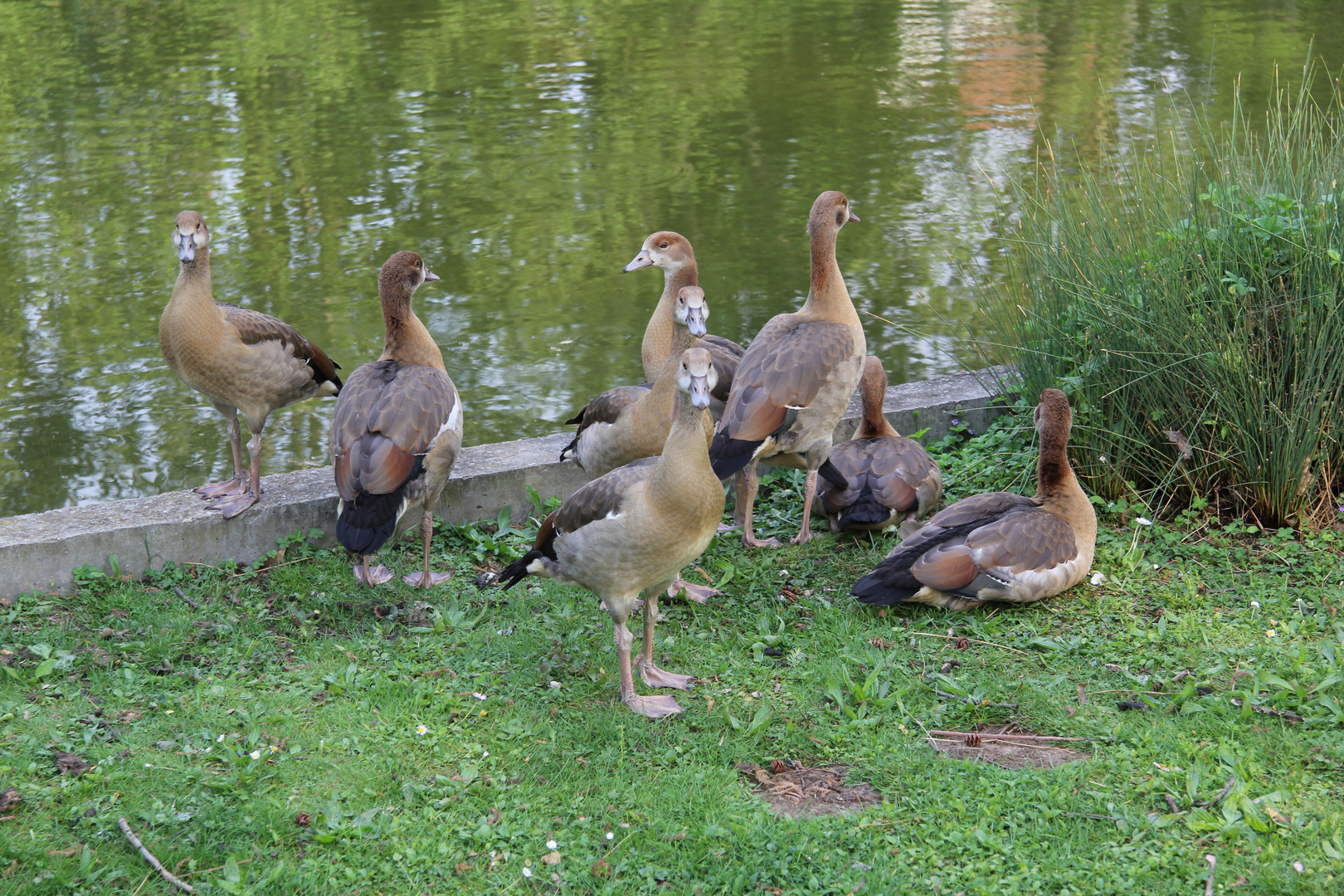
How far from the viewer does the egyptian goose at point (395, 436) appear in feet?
17.8

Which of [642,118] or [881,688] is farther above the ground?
[642,118]

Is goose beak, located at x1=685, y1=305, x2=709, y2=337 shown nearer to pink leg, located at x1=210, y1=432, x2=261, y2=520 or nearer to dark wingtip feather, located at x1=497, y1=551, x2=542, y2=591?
dark wingtip feather, located at x1=497, y1=551, x2=542, y2=591

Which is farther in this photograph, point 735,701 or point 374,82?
point 374,82

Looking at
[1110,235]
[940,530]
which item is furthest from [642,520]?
[1110,235]

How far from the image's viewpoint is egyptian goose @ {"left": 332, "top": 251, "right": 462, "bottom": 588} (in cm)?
542

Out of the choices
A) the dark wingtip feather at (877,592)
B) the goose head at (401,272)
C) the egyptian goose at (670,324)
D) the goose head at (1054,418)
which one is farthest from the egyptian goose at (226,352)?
the goose head at (1054,418)

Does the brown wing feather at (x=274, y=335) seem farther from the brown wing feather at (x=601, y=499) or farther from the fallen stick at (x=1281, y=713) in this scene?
the fallen stick at (x=1281, y=713)

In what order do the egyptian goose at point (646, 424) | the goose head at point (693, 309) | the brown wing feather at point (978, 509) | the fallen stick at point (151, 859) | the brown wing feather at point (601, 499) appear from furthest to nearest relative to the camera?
1. the egyptian goose at point (646, 424)
2. the goose head at point (693, 309)
3. the brown wing feather at point (978, 509)
4. the brown wing feather at point (601, 499)
5. the fallen stick at point (151, 859)

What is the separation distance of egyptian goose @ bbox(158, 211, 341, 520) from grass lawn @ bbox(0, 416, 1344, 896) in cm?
70

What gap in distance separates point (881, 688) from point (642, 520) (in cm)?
119

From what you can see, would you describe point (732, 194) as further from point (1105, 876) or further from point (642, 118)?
point (1105, 876)

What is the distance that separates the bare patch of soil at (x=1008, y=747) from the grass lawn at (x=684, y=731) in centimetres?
7

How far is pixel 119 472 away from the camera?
756 cm

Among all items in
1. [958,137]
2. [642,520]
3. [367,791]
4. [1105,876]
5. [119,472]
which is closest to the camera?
[1105,876]
